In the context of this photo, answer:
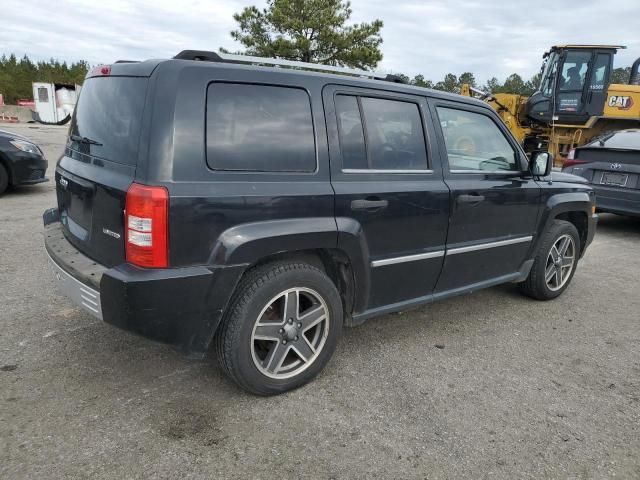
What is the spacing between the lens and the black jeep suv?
92.6 inches

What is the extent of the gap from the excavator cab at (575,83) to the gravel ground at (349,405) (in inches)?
439

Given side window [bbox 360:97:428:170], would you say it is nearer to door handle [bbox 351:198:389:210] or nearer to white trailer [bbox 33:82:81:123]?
door handle [bbox 351:198:389:210]

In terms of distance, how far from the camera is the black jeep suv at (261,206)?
2352 mm

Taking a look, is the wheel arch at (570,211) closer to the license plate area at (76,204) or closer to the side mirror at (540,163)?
the side mirror at (540,163)

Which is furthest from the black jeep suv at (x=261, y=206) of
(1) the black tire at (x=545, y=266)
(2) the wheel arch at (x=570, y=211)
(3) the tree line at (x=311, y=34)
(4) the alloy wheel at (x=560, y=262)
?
(3) the tree line at (x=311, y=34)

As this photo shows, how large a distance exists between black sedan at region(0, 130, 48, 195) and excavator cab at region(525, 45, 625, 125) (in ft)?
41.1

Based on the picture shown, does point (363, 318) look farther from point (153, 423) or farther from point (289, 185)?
point (153, 423)

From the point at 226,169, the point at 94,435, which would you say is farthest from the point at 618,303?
the point at 94,435

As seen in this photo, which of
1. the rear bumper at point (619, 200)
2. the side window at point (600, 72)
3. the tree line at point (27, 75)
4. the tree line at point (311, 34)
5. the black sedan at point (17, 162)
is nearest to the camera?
the rear bumper at point (619, 200)

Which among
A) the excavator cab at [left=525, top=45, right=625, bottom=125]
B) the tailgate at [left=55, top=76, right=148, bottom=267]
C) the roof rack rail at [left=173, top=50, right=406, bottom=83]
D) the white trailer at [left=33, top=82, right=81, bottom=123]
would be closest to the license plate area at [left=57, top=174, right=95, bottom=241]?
the tailgate at [left=55, top=76, right=148, bottom=267]

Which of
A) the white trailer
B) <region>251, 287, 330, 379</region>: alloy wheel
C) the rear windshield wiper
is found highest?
the white trailer

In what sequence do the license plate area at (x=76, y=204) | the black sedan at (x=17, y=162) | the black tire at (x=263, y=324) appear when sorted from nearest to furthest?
the black tire at (x=263, y=324)
the license plate area at (x=76, y=204)
the black sedan at (x=17, y=162)

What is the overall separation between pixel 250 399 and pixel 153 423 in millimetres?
531

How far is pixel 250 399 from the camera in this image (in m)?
2.78
